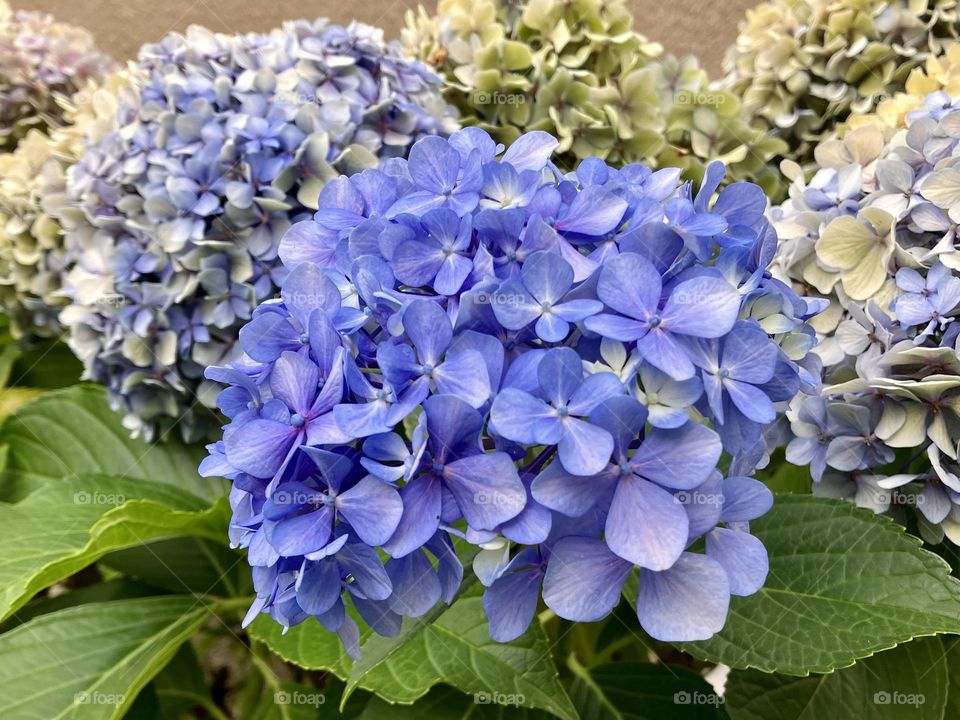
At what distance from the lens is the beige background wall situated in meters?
1.38

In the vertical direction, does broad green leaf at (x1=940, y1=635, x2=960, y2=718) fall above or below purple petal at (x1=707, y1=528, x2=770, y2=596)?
below

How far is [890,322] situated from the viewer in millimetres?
578

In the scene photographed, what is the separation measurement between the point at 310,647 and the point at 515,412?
1.27 ft

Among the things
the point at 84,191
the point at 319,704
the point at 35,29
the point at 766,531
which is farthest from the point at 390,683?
the point at 35,29

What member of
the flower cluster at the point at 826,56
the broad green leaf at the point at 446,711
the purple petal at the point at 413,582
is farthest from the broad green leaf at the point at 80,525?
the flower cluster at the point at 826,56

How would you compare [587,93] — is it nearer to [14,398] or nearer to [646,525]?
[646,525]

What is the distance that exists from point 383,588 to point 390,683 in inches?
9.0

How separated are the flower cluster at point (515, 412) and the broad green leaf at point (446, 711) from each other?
230mm

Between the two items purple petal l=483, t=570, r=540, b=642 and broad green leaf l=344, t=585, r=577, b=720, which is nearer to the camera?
purple petal l=483, t=570, r=540, b=642

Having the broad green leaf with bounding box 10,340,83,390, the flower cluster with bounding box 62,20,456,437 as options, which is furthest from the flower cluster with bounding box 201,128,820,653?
the broad green leaf with bounding box 10,340,83,390

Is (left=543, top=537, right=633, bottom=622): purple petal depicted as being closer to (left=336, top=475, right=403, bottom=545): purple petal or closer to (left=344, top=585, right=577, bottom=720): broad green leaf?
(left=336, top=475, right=403, bottom=545): purple petal

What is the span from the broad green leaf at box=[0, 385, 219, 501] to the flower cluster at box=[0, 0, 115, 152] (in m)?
0.45

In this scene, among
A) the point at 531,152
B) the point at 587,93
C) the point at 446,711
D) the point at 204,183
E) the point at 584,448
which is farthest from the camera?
the point at 587,93

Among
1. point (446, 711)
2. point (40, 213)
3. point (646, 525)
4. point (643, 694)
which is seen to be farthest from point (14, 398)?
point (646, 525)
